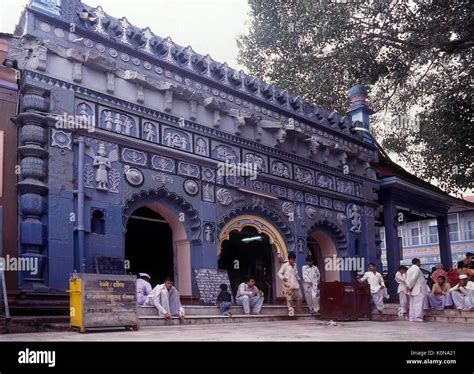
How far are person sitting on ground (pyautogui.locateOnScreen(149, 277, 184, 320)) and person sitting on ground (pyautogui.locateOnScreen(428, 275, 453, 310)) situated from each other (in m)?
6.60

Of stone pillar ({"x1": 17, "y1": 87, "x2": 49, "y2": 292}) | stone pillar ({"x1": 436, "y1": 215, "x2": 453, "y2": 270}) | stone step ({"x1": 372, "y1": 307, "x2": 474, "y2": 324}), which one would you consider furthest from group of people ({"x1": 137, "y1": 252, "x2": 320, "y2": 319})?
stone pillar ({"x1": 436, "y1": 215, "x2": 453, "y2": 270})

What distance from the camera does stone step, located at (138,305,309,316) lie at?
39.2 ft

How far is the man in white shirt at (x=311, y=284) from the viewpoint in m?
15.1

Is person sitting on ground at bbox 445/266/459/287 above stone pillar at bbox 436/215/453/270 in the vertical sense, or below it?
below

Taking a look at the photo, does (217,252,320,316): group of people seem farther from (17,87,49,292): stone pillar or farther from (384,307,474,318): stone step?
(17,87,49,292): stone pillar

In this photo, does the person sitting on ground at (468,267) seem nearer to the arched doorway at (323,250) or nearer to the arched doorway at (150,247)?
the arched doorway at (323,250)

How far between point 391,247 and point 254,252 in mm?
4811

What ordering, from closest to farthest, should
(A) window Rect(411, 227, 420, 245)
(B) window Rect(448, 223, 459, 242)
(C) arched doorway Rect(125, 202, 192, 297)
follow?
(C) arched doorway Rect(125, 202, 192, 297)
(B) window Rect(448, 223, 459, 242)
(A) window Rect(411, 227, 420, 245)

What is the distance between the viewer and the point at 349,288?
13.7 metres

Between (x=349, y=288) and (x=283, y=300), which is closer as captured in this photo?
(x=349, y=288)

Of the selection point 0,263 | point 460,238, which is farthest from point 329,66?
point 460,238
